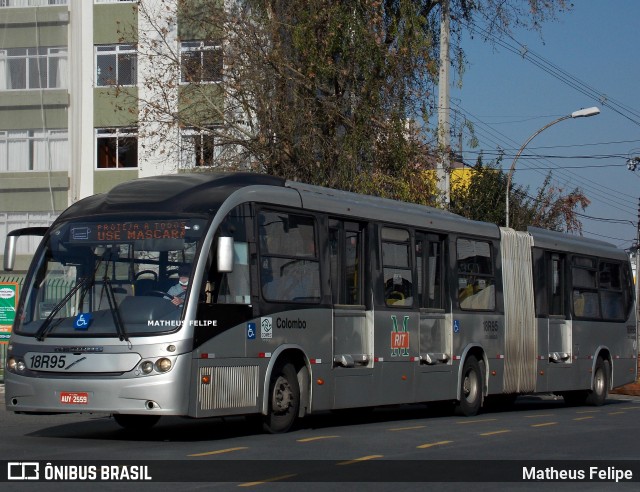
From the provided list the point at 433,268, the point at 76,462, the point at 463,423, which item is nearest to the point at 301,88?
the point at 433,268

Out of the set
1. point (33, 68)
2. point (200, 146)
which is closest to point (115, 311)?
point (200, 146)

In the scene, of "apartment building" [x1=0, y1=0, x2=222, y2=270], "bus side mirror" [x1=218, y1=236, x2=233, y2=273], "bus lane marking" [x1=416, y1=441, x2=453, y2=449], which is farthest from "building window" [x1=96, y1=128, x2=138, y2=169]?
"bus lane marking" [x1=416, y1=441, x2=453, y2=449]

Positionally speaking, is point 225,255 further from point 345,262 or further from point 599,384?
point 599,384

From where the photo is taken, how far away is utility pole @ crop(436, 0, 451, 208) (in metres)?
27.5

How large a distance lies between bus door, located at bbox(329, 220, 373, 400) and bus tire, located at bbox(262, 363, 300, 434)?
114cm

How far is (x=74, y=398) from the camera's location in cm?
1412

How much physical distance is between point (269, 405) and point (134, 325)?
231 cm

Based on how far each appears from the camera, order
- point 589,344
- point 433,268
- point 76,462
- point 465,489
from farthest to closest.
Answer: point 589,344 < point 433,268 < point 76,462 < point 465,489

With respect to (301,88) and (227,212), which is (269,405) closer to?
(227,212)

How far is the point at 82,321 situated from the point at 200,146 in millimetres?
13917

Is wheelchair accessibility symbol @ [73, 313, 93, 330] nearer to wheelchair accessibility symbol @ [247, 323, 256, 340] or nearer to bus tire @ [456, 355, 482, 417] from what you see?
wheelchair accessibility symbol @ [247, 323, 256, 340]

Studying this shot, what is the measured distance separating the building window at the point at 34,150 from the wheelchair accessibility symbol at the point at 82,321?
27.8 meters

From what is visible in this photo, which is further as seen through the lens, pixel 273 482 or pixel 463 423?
pixel 463 423

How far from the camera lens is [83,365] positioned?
14.2 metres
